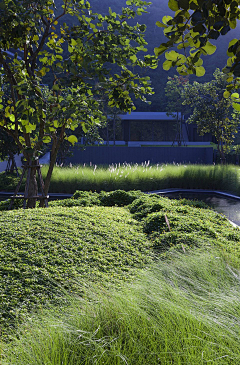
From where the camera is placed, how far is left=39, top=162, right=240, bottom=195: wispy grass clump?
1226cm

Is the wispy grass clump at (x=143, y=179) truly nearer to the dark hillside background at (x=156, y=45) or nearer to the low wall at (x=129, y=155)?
the low wall at (x=129, y=155)

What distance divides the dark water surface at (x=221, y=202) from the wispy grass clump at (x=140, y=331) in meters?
5.66

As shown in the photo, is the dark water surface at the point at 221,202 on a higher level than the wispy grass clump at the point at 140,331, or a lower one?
lower

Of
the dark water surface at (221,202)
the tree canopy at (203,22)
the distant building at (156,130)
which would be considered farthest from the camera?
the distant building at (156,130)

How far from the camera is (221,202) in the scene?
11.5 metres

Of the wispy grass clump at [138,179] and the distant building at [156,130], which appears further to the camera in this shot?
the distant building at [156,130]

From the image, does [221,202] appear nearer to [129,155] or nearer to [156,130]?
[129,155]

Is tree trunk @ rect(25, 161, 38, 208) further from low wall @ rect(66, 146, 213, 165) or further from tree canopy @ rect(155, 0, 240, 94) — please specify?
low wall @ rect(66, 146, 213, 165)

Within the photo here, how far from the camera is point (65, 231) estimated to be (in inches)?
187

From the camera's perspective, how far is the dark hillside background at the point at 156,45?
59969 millimetres

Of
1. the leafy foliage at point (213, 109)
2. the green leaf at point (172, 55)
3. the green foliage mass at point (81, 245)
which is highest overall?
the leafy foliage at point (213, 109)

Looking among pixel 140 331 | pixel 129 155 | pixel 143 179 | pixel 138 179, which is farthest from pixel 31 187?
pixel 129 155

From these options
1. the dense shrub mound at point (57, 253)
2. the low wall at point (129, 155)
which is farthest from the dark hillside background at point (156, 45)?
the dense shrub mound at point (57, 253)

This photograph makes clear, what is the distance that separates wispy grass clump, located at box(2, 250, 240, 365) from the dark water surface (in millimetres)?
5656
